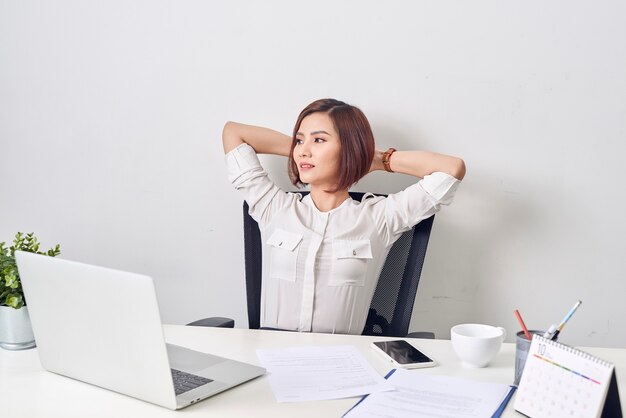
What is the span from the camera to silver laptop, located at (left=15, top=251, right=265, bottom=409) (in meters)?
1.03

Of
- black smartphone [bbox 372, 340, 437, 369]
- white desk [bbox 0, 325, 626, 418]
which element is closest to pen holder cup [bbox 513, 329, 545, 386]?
white desk [bbox 0, 325, 626, 418]

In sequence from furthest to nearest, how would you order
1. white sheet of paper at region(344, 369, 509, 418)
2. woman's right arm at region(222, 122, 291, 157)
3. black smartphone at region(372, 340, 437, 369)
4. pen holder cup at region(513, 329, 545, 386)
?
1. woman's right arm at region(222, 122, 291, 157)
2. black smartphone at region(372, 340, 437, 369)
3. pen holder cup at region(513, 329, 545, 386)
4. white sheet of paper at region(344, 369, 509, 418)

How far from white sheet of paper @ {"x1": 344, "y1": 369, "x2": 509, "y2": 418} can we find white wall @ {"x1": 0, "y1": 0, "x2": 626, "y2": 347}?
94 cm

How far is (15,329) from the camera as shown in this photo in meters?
1.34

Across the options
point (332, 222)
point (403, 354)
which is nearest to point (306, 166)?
point (332, 222)

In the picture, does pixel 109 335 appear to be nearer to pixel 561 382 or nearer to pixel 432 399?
pixel 432 399


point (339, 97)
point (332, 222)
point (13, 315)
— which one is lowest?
point (13, 315)

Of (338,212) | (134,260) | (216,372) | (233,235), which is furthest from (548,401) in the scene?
(134,260)

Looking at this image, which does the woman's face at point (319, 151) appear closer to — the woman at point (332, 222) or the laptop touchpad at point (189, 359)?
the woman at point (332, 222)

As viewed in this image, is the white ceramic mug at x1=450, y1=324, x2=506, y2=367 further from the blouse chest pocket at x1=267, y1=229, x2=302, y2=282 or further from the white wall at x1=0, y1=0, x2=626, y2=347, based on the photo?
the white wall at x1=0, y1=0, x2=626, y2=347

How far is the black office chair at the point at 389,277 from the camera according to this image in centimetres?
182

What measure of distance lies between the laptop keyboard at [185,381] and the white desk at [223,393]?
0.05 m

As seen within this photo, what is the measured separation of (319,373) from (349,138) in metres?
0.78

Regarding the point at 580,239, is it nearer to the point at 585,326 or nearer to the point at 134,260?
the point at 585,326
